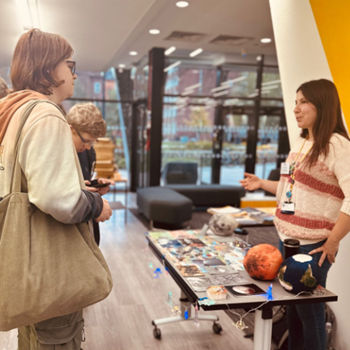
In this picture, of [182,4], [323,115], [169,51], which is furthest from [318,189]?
[169,51]

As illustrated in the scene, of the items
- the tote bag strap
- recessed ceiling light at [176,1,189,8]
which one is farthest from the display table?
recessed ceiling light at [176,1,189,8]

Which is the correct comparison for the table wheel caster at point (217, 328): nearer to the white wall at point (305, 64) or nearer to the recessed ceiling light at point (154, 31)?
the white wall at point (305, 64)

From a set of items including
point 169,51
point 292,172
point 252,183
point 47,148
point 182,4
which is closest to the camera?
point 47,148

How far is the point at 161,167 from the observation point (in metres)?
7.72

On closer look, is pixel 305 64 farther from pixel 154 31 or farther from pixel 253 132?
pixel 253 132

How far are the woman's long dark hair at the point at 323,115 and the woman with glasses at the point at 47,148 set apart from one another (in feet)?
3.56

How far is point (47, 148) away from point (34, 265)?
34 centimetres

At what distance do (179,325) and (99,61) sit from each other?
5643 millimetres

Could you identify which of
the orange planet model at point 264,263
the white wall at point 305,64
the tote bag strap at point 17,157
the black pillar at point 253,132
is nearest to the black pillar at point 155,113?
the black pillar at point 253,132

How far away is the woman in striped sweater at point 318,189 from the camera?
178 centimetres

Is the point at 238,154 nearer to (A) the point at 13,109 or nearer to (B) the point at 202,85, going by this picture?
(B) the point at 202,85

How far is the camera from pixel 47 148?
3.61 ft

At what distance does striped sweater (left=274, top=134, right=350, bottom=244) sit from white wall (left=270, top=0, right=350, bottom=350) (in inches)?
22.2

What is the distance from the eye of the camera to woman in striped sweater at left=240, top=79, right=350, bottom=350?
1.78 meters
